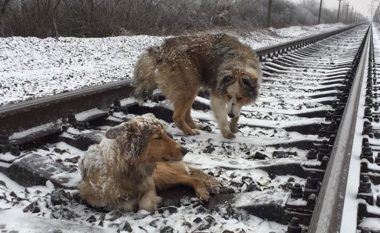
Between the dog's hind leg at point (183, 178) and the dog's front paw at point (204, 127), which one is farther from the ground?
the dog's hind leg at point (183, 178)

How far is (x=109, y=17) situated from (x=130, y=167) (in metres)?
16.2

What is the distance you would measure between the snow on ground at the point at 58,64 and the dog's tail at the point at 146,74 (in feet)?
6.65

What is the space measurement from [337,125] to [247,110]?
6.39ft

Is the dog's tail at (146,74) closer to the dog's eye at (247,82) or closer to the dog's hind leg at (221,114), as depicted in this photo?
the dog's hind leg at (221,114)

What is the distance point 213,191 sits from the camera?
3.85 metres

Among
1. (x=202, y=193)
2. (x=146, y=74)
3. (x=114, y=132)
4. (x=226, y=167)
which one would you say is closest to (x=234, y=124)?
(x=146, y=74)

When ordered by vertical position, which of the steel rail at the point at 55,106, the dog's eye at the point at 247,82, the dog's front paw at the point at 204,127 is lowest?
the dog's front paw at the point at 204,127

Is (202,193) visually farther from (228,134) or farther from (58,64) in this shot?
(58,64)

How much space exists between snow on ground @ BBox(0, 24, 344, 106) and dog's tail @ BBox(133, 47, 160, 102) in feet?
6.65

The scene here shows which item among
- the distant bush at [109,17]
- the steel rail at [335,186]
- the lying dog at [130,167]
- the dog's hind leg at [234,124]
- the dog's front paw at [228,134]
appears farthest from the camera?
the distant bush at [109,17]

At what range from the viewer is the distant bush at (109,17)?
51.4ft

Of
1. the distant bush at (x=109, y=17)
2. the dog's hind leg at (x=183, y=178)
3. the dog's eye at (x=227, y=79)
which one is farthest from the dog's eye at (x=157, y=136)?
the distant bush at (x=109, y=17)

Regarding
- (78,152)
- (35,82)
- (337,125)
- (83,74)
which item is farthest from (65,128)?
(83,74)

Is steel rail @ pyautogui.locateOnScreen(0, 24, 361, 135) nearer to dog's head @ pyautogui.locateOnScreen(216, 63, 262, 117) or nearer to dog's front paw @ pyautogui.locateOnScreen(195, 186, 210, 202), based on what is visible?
dog's head @ pyautogui.locateOnScreen(216, 63, 262, 117)
